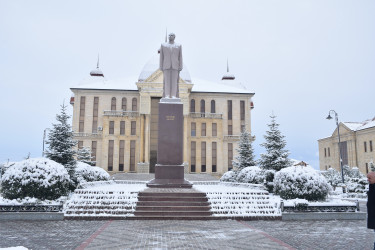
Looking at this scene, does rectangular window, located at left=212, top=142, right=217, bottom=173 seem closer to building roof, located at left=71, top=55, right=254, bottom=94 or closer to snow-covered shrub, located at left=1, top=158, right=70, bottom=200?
building roof, located at left=71, top=55, right=254, bottom=94

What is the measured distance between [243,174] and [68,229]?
1398 centimetres

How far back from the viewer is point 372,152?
48438mm

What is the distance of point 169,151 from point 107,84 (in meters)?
41.4

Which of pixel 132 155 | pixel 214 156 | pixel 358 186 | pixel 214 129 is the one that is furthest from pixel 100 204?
pixel 214 129

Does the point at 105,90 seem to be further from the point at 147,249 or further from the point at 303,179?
the point at 147,249

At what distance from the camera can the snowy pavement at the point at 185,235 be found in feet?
25.3

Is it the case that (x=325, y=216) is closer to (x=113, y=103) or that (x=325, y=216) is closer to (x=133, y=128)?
(x=133, y=128)

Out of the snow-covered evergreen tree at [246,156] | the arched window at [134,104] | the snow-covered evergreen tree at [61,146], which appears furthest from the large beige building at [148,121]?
the snow-covered evergreen tree at [61,146]

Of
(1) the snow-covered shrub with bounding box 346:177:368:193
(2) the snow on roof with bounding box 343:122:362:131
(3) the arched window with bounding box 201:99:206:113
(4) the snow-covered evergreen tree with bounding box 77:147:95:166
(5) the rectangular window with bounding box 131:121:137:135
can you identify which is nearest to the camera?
(1) the snow-covered shrub with bounding box 346:177:368:193

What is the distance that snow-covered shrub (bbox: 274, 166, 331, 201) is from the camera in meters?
13.7

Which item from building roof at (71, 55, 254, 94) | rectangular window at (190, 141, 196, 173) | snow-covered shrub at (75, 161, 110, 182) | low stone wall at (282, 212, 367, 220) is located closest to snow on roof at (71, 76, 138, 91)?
building roof at (71, 55, 254, 94)

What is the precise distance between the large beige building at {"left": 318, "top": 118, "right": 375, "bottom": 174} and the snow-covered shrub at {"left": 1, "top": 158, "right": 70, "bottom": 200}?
47609 millimetres

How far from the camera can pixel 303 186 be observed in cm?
1371

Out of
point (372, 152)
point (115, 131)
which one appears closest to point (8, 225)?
point (115, 131)
